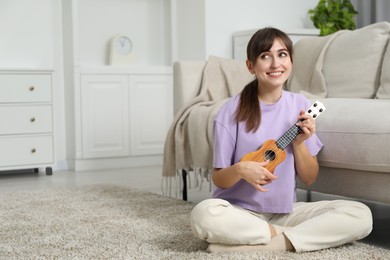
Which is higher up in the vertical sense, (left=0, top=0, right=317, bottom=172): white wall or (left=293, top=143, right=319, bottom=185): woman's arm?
(left=0, top=0, right=317, bottom=172): white wall

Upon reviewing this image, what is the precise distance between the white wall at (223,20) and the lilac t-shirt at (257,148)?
9.07 feet

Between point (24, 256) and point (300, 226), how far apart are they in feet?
2.55

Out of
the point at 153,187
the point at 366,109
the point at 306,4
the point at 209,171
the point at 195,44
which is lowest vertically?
the point at 153,187

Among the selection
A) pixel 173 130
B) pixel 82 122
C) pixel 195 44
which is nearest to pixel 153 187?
pixel 173 130

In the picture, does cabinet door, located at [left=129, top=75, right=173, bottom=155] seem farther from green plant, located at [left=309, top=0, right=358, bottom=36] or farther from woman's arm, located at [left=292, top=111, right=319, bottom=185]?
woman's arm, located at [left=292, top=111, right=319, bottom=185]

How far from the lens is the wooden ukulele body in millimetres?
1849

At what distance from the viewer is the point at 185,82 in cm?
307

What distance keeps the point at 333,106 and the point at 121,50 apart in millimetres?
2803

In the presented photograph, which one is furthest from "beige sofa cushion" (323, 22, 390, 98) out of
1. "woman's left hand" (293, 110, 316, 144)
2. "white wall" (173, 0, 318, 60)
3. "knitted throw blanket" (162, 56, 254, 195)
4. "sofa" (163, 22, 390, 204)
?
"white wall" (173, 0, 318, 60)

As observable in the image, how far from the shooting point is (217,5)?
15.4 feet

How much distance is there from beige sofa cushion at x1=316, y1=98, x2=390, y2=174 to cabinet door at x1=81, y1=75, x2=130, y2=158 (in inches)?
103

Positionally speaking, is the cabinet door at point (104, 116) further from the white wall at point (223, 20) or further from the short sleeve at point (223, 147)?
the short sleeve at point (223, 147)

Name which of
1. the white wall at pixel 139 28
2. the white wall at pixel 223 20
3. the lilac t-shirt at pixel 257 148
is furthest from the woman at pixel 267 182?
the white wall at pixel 223 20

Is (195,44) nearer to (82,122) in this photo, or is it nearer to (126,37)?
(126,37)
